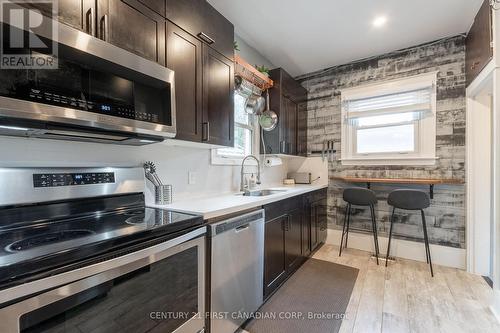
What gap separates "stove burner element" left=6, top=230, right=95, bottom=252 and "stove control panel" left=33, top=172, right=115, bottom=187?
1.02 feet

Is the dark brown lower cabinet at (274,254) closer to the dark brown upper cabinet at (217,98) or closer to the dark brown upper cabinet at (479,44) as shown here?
the dark brown upper cabinet at (217,98)

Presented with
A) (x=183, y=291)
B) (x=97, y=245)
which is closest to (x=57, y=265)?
(x=97, y=245)

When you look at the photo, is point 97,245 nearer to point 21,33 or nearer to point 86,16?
point 21,33

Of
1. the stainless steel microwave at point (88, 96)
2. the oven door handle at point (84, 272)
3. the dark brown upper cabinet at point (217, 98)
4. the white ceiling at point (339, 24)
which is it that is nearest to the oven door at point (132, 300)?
the oven door handle at point (84, 272)

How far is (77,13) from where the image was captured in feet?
3.49

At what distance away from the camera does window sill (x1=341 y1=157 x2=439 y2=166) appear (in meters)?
2.83

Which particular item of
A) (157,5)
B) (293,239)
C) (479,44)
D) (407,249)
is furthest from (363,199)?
(157,5)

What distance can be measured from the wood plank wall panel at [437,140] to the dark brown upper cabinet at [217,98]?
209 centimetres

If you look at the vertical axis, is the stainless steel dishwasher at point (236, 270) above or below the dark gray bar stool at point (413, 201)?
below

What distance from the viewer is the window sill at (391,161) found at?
111 inches

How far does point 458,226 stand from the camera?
269 centimetres

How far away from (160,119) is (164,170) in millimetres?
585

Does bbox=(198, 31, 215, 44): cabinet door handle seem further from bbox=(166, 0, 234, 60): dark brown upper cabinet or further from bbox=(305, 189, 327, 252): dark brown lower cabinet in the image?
bbox=(305, 189, 327, 252): dark brown lower cabinet

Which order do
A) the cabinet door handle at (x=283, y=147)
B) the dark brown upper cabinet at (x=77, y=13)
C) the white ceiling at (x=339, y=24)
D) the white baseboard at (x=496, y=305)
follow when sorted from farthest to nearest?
the cabinet door handle at (x=283, y=147)
the white ceiling at (x=339, y=24)
the white baseboard at (x=496, y=305)
the dark brown upper cabinet at (x=77, y=13)
